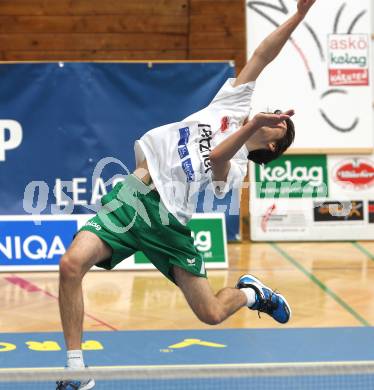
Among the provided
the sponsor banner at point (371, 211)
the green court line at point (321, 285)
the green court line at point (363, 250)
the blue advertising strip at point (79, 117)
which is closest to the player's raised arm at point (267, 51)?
the green court line at point (321, 285)

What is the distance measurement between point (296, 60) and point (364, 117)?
3.21ft

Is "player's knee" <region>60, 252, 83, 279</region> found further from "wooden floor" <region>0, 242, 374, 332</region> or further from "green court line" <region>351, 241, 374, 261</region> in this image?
"green court line" <region>351, 241, 374, 261</region>

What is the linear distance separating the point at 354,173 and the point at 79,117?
10.1 feet

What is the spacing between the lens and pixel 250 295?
5375 millimetres

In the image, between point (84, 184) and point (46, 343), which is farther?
point (84, 184)

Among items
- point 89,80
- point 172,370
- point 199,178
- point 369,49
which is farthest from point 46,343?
point 369,49

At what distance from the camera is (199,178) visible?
15.7 ft

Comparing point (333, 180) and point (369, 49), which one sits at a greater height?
point (369, 49)

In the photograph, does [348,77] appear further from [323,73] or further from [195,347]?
[195,347]

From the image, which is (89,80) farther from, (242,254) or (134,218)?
(134,218)

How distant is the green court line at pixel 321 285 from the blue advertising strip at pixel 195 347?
39cm

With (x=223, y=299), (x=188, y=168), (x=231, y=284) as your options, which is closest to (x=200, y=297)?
(x=223, y=299)

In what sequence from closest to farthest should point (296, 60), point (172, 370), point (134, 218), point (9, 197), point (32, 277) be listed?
point (172, 370)
point (134, 218)
point (32, 277)
point (9, 197)
point (296, 60)

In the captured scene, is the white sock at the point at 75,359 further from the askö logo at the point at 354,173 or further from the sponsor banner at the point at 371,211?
the sponsor banner at the point at 371,211
